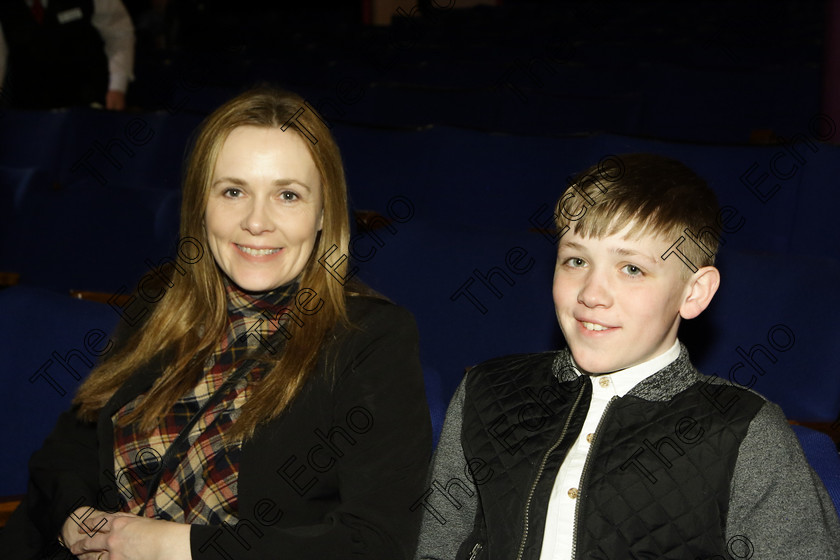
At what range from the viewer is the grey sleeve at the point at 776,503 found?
0.83 m

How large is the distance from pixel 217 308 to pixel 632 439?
59 centimetres

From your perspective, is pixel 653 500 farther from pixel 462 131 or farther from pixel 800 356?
pixel 462 131

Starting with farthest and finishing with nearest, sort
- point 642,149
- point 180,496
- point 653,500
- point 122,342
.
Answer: point 642,149 → point 122,342 → point 180,496 → point 653,500

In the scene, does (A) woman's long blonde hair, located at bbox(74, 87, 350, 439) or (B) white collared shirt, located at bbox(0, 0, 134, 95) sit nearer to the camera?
(A) woman's long blonde hair, located at bbox(74, 87, 350, 439)

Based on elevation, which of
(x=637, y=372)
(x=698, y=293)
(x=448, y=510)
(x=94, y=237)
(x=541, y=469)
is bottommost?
(x=94, y=237)

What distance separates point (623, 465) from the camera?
3.07ft

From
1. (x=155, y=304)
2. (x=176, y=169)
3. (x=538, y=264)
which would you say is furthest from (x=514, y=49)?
(x=155, y=304)

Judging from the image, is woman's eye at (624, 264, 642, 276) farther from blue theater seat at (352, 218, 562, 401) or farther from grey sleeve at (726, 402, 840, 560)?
blue theater seat at (352, 218, 562, 401)

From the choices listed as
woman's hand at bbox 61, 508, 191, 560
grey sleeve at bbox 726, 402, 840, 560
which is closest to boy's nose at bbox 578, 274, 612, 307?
grey sleeve at bbox 726, 402, 840, 560

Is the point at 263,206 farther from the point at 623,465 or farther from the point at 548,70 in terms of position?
the point at 548,70

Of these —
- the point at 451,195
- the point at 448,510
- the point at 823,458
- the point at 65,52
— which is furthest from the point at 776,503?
the point at 65,52

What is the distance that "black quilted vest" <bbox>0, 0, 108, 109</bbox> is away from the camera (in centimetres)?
364

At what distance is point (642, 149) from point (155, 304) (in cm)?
135

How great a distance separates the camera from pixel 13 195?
2.40 m
